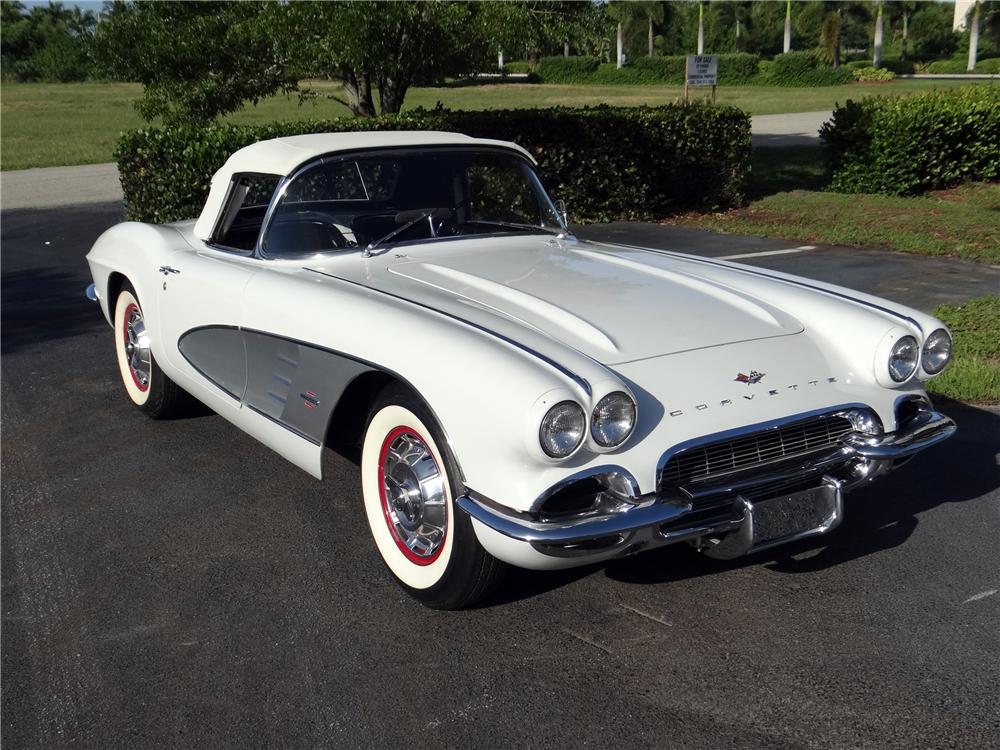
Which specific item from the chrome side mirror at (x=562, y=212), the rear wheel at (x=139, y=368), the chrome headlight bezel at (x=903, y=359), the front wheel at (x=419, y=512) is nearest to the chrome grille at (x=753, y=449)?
the chrome headlight bezel at (x=903, y=359)

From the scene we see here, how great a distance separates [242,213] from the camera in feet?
A: 16.2

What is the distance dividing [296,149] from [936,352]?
2875 mm

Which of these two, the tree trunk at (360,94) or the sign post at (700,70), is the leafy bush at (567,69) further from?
the tree trunk at (360,94)

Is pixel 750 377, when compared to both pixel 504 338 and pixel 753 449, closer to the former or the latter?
pixel 753 449

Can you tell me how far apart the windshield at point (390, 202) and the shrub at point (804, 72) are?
2166 inches

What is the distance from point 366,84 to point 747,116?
16.7 feet

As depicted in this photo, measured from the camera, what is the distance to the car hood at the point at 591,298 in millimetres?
3477

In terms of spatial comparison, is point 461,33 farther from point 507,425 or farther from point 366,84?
point 507,425

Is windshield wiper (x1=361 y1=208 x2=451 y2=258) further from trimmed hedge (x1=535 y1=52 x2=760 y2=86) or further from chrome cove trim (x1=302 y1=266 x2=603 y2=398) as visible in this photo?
trimmed hedge (x1=535 y1=52 x2=760 y2=86)

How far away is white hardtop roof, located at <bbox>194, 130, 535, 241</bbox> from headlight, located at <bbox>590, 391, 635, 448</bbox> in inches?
84.3

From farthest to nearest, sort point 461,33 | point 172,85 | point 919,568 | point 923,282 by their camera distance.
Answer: point 172,85
point 461,33
point 923,282
point 919,568

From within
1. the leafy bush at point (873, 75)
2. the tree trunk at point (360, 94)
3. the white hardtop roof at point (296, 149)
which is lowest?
the white hardtop roof at point (296, 149)

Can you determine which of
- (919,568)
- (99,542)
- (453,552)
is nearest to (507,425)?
(453,552)

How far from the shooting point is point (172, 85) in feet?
40.9
